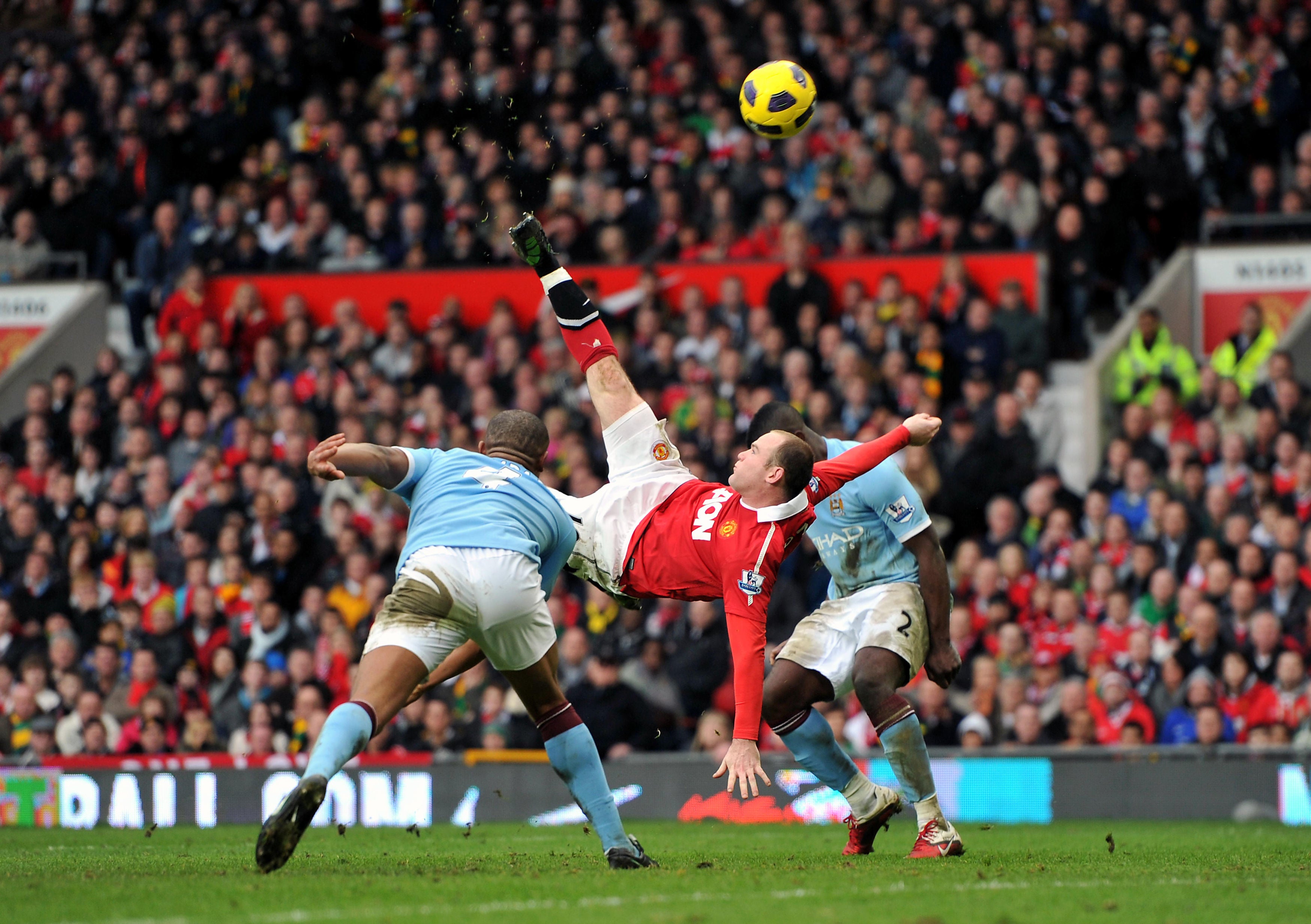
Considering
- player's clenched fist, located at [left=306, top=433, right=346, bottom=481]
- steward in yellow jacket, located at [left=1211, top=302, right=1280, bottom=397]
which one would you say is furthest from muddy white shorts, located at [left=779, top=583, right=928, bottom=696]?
steward in yellow jacket, located at [left=1211, top=302, right=1280, bottom=397]

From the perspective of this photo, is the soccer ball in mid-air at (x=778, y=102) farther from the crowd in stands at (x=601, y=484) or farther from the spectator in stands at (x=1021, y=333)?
the spectator in stands at (x=1021, y=333)

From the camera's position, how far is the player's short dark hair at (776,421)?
850 centimetres

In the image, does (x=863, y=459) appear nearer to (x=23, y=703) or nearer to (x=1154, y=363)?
(x=1154, y=363)

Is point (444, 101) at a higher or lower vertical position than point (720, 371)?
higher

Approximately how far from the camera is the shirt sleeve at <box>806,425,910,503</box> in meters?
7.95

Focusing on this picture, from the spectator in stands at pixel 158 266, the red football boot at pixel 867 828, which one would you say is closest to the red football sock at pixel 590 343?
the red football boot at pixel 867 828

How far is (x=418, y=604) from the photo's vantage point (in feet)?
23.5

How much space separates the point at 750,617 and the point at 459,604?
4.15 ft

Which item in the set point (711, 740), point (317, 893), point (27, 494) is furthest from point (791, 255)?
point (317, 893)

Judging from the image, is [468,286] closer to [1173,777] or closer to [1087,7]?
[1087,7]

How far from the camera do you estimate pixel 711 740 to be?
13.6 metres

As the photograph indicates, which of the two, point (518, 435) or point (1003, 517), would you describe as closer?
point (518, 435)

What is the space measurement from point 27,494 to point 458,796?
23.8ft

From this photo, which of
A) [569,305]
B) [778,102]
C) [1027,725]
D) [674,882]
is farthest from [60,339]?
[674,882]
